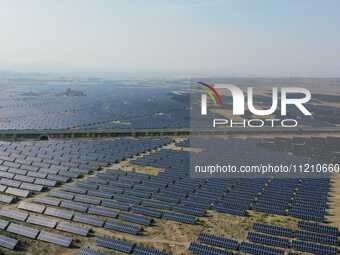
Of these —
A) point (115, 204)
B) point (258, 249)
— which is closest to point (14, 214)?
point (115, 204)

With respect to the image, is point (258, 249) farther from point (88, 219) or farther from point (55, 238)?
point (55, 238)

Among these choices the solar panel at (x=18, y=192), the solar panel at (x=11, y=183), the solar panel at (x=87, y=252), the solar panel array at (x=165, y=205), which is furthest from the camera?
the solar panel at (x=11, y=183)

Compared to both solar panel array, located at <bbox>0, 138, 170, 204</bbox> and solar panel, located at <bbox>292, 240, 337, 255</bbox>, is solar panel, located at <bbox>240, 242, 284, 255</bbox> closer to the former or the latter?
solar panel, located at <bbox>292, 240, 337, 255</bbox>

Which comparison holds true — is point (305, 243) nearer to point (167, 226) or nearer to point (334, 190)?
point (167, 226)

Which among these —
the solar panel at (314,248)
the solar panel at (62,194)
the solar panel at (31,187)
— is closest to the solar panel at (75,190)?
the solar panel at (62,194)

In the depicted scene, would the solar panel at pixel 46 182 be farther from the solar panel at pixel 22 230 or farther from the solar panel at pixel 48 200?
the solar panel at pixel 22 230

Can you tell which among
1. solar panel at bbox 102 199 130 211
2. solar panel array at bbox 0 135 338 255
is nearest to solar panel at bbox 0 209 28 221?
solar panel array at bbox 0 135 338 255

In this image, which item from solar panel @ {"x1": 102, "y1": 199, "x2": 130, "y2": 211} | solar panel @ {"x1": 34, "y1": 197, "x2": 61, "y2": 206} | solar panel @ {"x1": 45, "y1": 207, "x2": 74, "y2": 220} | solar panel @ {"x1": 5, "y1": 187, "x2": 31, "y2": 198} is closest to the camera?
solar panel @ {"x1": 45, "y1": 207, "x2": 74, "y2": 220}
